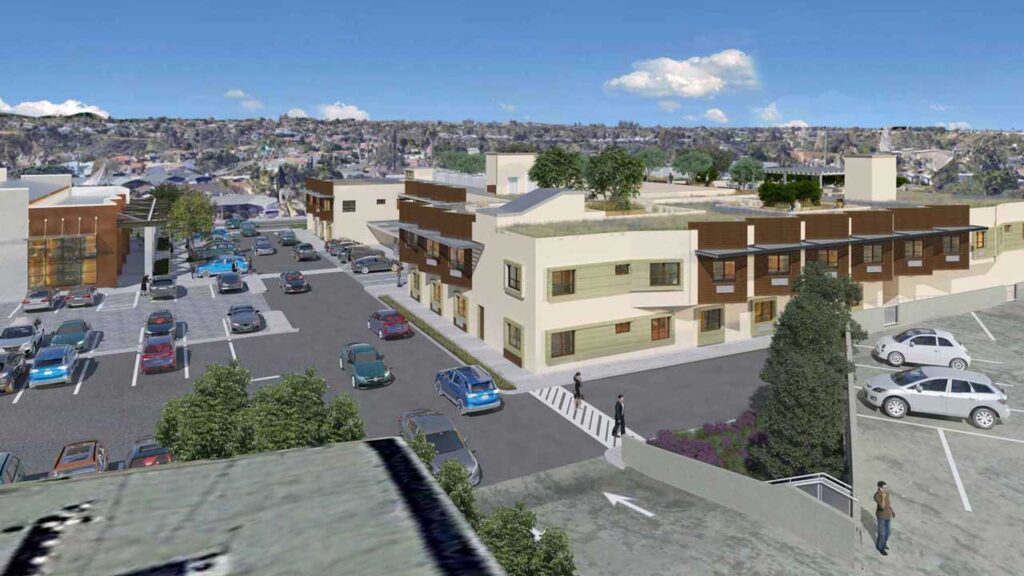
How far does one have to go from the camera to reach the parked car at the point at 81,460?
21048 millimetres

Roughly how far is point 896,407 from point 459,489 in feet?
65.8

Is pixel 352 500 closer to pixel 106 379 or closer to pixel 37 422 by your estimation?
pixel 37 422

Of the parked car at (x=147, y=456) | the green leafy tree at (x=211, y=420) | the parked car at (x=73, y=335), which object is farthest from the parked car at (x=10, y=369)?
the green leafy tree at (x=211, y=420)

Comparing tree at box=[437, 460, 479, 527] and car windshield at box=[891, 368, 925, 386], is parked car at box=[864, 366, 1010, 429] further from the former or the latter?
tree at box=[437, 460, 479, 527]

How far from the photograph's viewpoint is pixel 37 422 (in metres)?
27.9

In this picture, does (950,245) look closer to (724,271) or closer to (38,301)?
(724,271)

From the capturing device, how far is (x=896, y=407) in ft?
84.1

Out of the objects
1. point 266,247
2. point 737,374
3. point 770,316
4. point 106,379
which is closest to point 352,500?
point 737,374

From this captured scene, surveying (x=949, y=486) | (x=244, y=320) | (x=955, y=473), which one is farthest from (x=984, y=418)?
(x=244, y=320)

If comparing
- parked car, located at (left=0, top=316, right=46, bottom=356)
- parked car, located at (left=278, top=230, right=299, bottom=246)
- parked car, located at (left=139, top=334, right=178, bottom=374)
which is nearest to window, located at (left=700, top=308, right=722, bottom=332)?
parked car, located at (left=139, top=334, right=178, bottom=374)

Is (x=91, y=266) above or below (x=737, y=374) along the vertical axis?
above

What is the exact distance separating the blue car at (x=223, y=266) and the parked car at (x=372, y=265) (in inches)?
363

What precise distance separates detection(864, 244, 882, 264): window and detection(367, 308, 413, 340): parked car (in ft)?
87.2

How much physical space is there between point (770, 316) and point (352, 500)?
39367 mm
